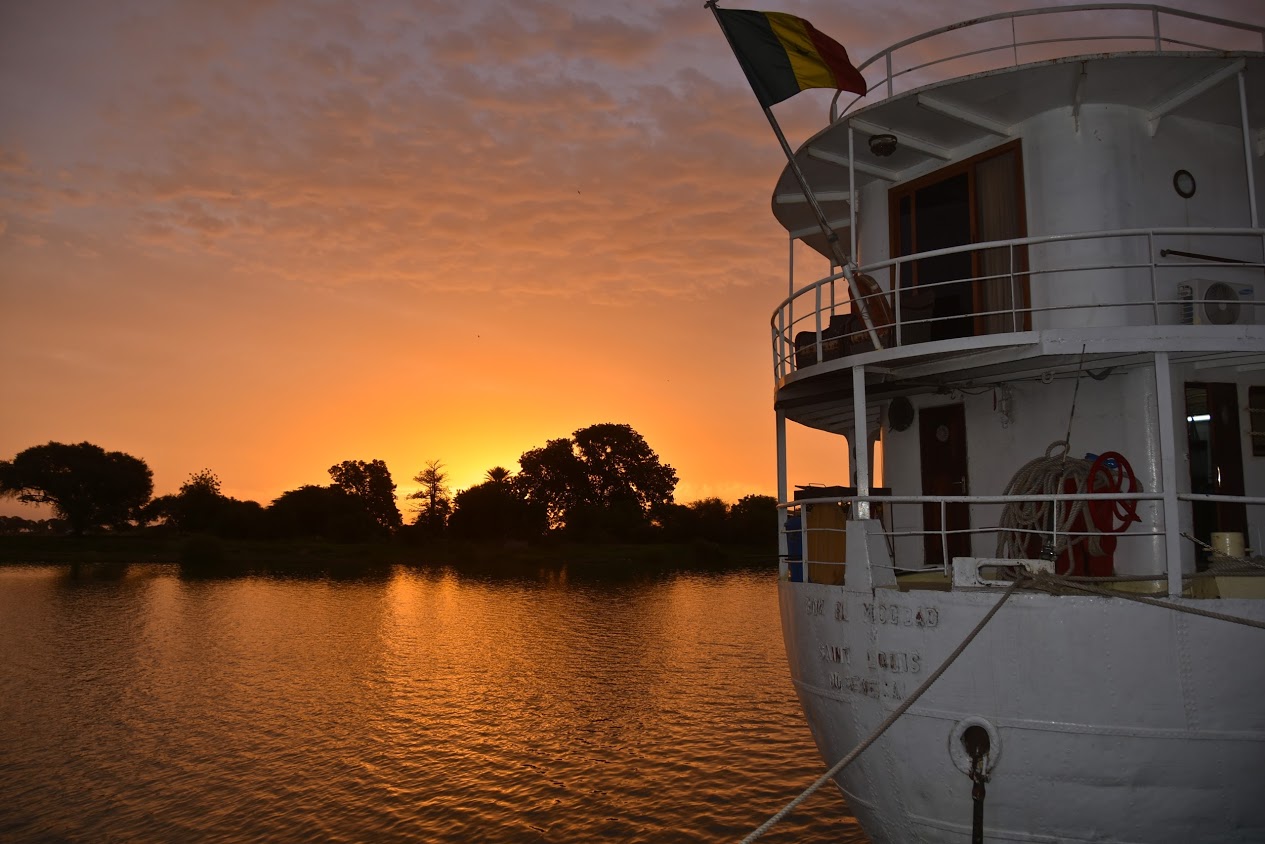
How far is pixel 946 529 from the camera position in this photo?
1103 centimetres

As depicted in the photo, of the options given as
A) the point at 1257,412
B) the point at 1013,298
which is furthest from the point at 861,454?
the point at 1257,412

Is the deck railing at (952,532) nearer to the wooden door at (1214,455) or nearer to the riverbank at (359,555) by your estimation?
the wooden door at (1214,455)

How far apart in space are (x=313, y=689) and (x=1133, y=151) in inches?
880

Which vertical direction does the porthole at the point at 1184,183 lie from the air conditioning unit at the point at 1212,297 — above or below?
above

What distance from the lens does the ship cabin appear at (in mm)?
9523

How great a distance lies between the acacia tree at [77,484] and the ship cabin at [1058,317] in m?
102

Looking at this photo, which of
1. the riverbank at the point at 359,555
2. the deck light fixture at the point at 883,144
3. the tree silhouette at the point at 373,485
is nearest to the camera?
the deck light fixture at the point at 883,144

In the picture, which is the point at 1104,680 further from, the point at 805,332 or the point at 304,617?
the point at 304,617

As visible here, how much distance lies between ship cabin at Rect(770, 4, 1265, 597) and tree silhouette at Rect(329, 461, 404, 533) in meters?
107

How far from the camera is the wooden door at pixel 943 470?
38.1ft

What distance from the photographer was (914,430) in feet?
39.9

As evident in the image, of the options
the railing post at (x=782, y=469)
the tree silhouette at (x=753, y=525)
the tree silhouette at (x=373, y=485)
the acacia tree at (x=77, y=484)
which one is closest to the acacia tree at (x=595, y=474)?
the tree silhouette at (x=753, y=525)

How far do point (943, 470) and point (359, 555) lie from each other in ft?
246

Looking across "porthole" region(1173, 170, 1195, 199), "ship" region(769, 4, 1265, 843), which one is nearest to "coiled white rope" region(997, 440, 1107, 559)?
"ship" region(769, 4, 1265, 843)
